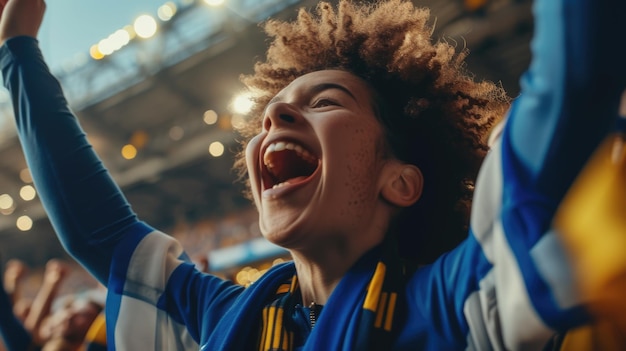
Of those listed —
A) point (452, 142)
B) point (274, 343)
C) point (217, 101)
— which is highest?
point (452, 142)

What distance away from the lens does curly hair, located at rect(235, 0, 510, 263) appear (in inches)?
40.1

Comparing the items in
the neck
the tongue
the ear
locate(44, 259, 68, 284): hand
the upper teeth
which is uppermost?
the upper teeth

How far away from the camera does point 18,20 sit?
113 cm

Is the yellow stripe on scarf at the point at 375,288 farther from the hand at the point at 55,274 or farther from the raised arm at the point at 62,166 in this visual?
the hand at the point at 55,274

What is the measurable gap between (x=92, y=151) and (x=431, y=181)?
0.65 m

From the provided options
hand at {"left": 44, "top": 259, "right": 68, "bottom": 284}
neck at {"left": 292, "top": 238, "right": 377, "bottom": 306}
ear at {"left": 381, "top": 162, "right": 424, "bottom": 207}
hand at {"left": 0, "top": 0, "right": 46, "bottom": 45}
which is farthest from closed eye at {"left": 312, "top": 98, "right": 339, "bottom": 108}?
hand at {"left": 44, "top": 259, "right": 68, "bottom": 284}

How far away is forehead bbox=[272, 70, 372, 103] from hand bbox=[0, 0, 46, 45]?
54 centimetres

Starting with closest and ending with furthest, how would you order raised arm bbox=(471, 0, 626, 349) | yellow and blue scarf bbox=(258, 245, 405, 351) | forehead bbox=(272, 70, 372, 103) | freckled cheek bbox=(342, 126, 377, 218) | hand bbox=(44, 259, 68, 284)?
raised arm bbox=(471, 0, 626, 349), yellow and blue scarf bbox=(258, 245, 405, 351), freckled cheek bbox=(342, 126, 377, 218), forehead bbox=(272, 70, 372, 103), hand bbox=(44, 259, 68, 284)

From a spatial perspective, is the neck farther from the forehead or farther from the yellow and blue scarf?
the forehead

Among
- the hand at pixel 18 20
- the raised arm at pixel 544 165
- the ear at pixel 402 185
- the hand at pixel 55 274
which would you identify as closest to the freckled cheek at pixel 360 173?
the ear at pixel 402 185

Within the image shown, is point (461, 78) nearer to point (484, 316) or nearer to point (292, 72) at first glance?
point (292, 72)

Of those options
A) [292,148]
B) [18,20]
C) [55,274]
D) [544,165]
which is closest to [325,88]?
[292,148]

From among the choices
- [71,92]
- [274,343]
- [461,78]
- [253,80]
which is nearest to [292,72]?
[253,80]

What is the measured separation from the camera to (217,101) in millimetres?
8750
